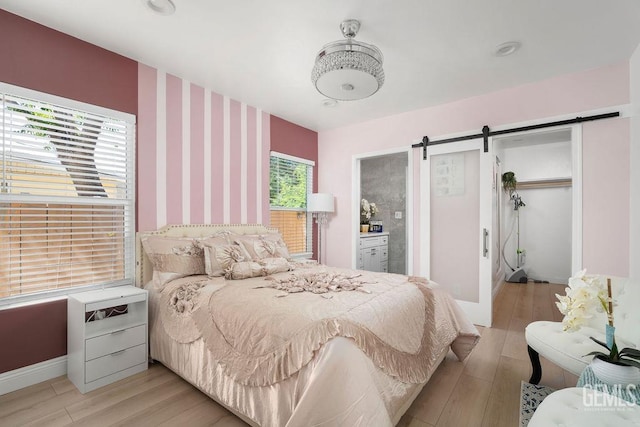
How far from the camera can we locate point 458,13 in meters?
2.08

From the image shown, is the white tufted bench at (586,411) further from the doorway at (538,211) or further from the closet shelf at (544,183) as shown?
the closet shelf at (544,183)

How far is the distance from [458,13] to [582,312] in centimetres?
204

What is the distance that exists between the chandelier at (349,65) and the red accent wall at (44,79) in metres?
1.89

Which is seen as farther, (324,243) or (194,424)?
(324,243)

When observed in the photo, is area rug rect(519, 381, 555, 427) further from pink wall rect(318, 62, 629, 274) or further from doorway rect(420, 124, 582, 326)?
pink wall rect(318, 62, 629, 274)

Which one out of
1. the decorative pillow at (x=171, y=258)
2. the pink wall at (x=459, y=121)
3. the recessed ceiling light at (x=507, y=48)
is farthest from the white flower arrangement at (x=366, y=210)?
the decorative pillow at (x=171, y=258)

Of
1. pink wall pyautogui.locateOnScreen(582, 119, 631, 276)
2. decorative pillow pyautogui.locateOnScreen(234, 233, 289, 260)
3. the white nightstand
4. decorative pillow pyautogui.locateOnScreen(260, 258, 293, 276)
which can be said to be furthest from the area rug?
the white nightstand

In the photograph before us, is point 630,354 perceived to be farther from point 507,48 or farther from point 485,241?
point 507,48

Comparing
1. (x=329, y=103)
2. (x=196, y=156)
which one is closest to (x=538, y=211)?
(x=329, y=103)

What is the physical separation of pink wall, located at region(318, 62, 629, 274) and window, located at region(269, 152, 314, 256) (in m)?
0.38

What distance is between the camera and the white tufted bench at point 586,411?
1134mm

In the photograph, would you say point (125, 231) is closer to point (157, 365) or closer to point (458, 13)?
point (157, 365)

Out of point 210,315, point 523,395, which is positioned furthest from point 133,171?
point 523,395

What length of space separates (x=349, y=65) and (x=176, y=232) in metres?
2.23
